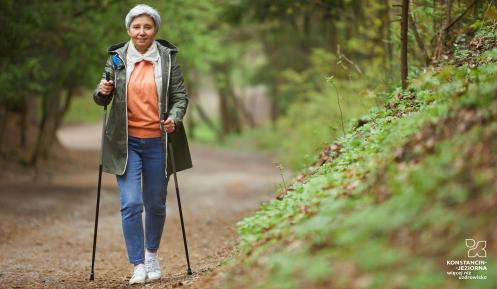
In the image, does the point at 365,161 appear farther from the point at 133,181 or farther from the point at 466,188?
the point at 133,181

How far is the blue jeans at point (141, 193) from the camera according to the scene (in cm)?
589

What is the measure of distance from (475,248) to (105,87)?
3714 millimetres

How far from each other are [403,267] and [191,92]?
30.5m

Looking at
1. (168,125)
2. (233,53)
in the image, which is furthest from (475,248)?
(233,53)

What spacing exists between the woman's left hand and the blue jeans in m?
0.18

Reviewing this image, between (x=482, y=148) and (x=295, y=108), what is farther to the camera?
(x=295, y=108)

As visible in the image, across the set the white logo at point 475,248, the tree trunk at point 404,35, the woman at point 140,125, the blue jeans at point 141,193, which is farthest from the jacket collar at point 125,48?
the white logo at point 475,248

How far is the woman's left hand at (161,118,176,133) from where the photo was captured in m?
5.88

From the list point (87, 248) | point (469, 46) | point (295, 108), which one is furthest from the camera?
point (295, 108)

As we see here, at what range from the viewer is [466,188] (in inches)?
142

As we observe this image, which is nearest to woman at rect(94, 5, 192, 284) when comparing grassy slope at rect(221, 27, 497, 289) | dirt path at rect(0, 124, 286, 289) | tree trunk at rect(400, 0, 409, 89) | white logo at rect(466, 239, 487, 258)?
dirt path at rect(0, 124, 286, 289)

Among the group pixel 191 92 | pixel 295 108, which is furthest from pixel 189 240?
pixel 191 92

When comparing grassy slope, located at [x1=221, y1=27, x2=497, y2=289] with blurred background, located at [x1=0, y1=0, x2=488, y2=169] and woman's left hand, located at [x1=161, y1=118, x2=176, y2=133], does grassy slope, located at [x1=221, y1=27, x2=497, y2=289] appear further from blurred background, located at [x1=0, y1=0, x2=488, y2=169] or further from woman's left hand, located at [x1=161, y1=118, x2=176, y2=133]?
blurred background, located at [x1=0, y1=0, x2=488, y2=169]

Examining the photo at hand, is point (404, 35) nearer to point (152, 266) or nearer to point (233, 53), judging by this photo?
point (152, 266)
